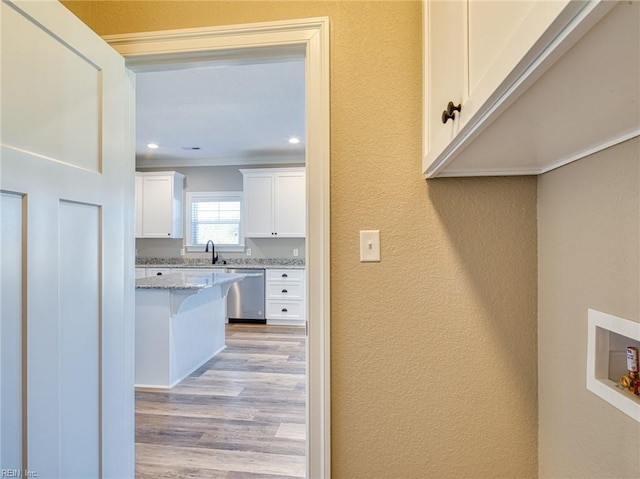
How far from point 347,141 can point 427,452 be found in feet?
3.76

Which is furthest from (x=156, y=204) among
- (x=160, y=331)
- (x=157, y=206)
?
(x=160, y=331)

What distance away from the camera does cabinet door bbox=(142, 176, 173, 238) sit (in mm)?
5547

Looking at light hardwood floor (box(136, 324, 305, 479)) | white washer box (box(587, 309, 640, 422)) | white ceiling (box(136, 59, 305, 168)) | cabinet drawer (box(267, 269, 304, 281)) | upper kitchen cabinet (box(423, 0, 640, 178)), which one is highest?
white ceiling (box(136, 59, 305, 168))

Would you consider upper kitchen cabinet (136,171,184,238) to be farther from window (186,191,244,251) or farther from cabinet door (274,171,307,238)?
cabinet door (274,171,307,238)

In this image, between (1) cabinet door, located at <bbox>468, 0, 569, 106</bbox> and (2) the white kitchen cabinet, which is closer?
(1) cabinet door, located at <bbox>468, 0, 569, 106</bbox>

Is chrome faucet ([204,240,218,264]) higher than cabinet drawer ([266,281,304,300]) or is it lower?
higher

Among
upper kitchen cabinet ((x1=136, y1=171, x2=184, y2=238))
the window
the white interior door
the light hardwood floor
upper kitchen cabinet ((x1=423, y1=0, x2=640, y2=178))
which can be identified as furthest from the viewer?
the window

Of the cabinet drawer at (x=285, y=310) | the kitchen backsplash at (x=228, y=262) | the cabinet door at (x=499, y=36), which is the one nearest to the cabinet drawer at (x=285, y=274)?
the kitchen backsplash at (x=228, y=262)

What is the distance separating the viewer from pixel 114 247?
1.26m

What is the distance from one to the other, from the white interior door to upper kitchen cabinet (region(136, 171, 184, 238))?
178 inches

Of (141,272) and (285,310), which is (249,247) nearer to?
(285,310)

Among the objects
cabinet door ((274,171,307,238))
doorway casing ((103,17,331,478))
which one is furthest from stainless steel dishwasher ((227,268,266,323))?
doorway casing ((103,17,331,478))

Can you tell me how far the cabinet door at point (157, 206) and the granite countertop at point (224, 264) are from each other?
1.68 feet

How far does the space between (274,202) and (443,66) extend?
15.0 ft
